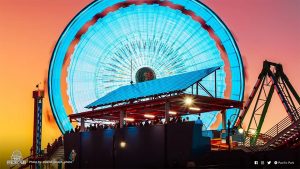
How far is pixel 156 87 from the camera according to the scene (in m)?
30.6

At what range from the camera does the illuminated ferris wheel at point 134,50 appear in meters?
35.4

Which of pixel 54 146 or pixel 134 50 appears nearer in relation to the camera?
pixel 134 50

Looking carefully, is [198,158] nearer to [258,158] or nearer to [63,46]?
[258,158]

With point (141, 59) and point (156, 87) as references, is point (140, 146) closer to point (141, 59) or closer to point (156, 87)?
point (156, 87)

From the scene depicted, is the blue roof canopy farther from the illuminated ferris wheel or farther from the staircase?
the staircase

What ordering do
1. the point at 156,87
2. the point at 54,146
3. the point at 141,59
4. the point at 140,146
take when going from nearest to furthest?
1. the point at 140,146
2. the point at 156,87
3. the point at 141,59
4. the point at 54,146

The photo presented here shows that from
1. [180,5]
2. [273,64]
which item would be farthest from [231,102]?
[180,5]

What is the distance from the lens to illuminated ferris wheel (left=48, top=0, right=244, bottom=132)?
35.4 meters

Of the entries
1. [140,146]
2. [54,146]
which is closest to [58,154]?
[54,146]

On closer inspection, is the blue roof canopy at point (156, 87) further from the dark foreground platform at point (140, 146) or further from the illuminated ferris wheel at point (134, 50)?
the illuminated ferris wheel at point (134, 50)

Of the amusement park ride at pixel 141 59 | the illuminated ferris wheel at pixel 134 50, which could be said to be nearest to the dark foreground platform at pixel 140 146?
the amusement park ride at pixel 141 59

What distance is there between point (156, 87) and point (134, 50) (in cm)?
680

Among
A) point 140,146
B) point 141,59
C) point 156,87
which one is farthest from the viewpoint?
point 141,59

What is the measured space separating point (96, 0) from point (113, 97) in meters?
8.23
